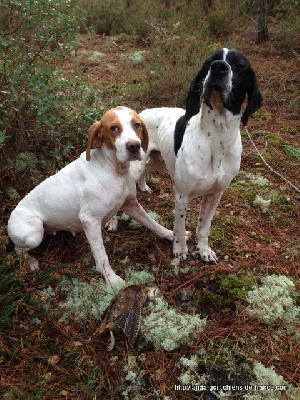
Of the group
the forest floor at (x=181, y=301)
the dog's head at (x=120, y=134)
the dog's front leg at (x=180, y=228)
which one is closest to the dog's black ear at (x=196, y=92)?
the dog's head at (x=120, y=134)

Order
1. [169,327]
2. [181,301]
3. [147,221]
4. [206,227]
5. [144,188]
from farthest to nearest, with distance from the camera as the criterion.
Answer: [144,188]
[147,221]
[206,227]
[181,301]
[169,327]

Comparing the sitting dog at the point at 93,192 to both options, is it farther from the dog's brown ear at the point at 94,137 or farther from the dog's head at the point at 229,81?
the dog's head at the point at 229,81

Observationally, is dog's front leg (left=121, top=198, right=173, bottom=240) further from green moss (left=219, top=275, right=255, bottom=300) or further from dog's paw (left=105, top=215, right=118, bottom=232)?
green moss (left=219, top=275, right=255, bottom=300)

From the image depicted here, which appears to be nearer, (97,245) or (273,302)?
(273,302)

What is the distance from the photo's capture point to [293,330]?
2.91m

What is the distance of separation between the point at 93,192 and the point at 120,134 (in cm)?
58

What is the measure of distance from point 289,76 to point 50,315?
6984 millimetres

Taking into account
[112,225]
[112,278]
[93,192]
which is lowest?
[112,225]

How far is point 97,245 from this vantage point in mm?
3367

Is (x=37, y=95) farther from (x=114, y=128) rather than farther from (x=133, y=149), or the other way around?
(x=133, y=149)

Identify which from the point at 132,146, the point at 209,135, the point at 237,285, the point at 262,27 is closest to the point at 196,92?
the point at 209,135

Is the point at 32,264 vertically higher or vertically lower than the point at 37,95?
lower

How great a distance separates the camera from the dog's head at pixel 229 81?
2709 millimetres

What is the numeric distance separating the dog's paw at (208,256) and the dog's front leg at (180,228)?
0.52 feet
